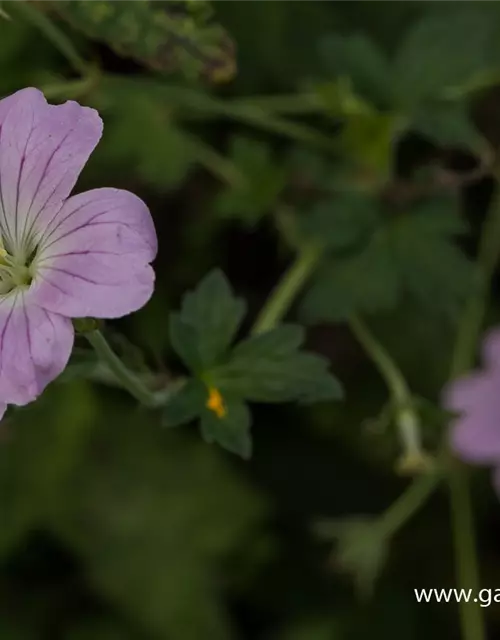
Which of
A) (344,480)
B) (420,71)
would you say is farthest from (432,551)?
(420,71)

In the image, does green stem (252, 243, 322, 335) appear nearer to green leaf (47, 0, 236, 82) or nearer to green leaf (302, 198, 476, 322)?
green leaf (302, 198, 476, 322)

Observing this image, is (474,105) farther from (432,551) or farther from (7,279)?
(7,279)

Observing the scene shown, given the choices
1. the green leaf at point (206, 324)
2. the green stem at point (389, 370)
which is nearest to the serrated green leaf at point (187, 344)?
the green leaf at point (206, 324)

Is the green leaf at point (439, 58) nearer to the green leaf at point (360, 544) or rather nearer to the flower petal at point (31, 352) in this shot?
the green leaf at point (360, 544)

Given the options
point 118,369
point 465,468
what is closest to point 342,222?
point 465,468

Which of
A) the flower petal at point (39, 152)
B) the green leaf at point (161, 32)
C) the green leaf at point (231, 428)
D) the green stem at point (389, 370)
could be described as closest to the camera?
the flower petal at point (39, 152)

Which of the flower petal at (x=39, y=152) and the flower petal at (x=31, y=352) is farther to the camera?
the flower petal at (x=39, y=152)

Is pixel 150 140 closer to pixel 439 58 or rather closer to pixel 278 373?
pixel 439 58
